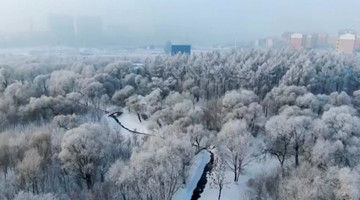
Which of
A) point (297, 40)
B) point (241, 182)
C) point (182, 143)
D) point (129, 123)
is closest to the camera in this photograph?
point (182, 143)

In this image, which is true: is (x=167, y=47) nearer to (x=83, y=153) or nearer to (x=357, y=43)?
(x=357, y=43)

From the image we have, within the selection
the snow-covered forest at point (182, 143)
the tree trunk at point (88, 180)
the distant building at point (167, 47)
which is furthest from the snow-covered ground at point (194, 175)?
the distant building at point (167, 47)

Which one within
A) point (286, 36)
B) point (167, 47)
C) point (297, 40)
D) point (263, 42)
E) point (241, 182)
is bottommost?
point (241, 182)

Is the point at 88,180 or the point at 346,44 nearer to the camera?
the point at 88,180

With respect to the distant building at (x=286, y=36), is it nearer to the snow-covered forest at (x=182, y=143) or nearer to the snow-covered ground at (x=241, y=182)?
the snow-covered forest at (x=182, y=143)

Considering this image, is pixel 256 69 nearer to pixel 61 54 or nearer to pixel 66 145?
pixel 66 145

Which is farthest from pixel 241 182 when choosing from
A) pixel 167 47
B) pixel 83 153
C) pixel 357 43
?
pixel 357 43

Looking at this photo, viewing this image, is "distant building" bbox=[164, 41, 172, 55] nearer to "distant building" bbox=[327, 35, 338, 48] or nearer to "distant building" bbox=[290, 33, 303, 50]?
"distant building" bbox=[290, 33, 303, 50]

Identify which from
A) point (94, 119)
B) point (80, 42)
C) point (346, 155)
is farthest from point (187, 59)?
point (346, 155)
